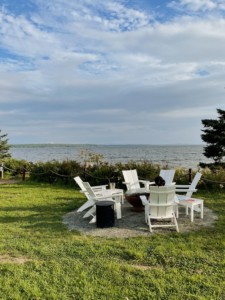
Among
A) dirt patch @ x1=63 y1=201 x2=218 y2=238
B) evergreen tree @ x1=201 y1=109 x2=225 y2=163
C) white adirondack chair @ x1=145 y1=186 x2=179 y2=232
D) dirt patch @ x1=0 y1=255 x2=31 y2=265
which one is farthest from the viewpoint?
evergreen tree @ x1=201 y1=109 x2=225 y2=163

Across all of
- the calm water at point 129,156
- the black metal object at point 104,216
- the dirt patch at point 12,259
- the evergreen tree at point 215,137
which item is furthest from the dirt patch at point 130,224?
the evergreen tree at point 215,137

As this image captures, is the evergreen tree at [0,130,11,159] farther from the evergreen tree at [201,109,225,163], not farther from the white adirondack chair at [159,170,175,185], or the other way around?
the white adirondack chair at [159,170,175,185]

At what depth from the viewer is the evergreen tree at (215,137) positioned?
70.6 ft

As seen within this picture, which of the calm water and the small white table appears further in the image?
the calm water

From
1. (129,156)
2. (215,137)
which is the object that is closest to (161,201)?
(215,137)

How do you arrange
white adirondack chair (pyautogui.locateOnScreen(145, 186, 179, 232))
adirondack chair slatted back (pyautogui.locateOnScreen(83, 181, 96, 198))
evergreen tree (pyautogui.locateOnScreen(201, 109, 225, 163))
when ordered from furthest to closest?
evergreen tree (pyautogui.locateOnScreen(201, 109, 225, 163))
adirondack chair slatted back (pyautogui.locateOnScreen(83, 181, 96, 198))
white adirondack chair (pyautogui.locateOnScreen(145, 186, 179, 232))

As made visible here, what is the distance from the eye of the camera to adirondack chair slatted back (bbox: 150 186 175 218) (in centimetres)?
571

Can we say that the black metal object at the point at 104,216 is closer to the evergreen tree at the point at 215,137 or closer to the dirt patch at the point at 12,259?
the dirt patch at the point at 12,259

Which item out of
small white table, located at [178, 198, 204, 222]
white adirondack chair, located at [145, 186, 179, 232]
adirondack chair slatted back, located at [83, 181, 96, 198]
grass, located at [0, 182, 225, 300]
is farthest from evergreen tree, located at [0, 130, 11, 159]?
white adirondack chair, located at [145, 186, 179, 232]

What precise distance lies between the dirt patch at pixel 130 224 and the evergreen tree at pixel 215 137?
49.7ft

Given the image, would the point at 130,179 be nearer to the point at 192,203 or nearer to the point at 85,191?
the point at 85,191

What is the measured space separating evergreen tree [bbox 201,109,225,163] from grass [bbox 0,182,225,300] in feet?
53.4

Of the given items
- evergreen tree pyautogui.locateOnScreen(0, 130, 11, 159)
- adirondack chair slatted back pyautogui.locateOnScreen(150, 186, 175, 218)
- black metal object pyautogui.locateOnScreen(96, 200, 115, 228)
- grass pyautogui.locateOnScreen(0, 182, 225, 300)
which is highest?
evergreen tree pyautogui.locateOnScreen(0, 130, 11, 159)

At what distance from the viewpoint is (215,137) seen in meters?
21.4
